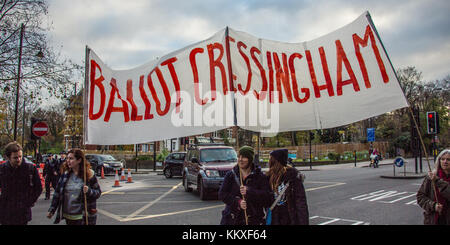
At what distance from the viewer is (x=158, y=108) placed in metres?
3.95

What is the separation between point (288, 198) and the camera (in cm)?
357

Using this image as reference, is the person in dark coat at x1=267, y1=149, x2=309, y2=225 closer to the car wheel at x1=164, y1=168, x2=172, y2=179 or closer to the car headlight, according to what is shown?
the car headlight

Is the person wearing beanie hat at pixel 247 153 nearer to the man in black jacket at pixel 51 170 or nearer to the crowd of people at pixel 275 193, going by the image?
the crowd of people at pixel 275 193

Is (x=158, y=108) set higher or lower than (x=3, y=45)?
lower

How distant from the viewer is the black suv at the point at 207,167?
436 inches

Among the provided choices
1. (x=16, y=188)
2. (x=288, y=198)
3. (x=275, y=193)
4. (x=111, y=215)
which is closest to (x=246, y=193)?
(x=275, y=193)

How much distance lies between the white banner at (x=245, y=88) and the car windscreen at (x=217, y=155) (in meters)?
8.15

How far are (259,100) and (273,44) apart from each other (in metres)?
0.66

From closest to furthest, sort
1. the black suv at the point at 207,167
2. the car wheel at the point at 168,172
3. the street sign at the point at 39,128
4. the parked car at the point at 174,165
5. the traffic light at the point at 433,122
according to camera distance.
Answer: the black suv at the point at 207,167, the street sign at the point at 39,128, the traffic light at the point at 433,122, the parked car at the point at 174,165, the car wheel at the point at 168,172

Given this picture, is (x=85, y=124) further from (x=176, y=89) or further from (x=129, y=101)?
(x=176, y=89)

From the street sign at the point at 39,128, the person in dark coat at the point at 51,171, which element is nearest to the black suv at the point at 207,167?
the person in dark coat at the point at 51,171

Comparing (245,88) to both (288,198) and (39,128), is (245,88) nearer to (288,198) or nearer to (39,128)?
(288,198)

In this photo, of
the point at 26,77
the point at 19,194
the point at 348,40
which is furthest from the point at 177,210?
the point at 26,77
